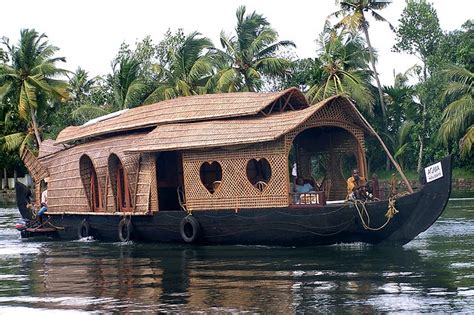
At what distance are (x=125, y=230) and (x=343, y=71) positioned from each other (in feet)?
45.6

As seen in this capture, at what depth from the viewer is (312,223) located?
13656 millimetres

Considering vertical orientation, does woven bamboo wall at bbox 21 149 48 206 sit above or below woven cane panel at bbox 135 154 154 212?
above

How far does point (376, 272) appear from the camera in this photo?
11.1 m

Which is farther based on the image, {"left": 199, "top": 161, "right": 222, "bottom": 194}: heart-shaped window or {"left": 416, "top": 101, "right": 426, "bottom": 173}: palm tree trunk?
{"left": 416, "top": 101, "right": 426, "bottom": 173}: palm tree trunk

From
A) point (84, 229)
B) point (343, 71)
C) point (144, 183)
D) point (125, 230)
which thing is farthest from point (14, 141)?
point (144, 183)

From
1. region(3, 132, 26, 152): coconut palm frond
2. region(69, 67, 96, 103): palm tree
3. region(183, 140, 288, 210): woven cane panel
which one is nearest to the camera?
region(183, 140, 288, 210): woven cane panel

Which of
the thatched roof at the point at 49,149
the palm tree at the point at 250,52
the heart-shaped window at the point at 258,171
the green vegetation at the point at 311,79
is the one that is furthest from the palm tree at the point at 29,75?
the heart-shaped window at the point at 258,171

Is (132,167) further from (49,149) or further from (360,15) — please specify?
(360,15)

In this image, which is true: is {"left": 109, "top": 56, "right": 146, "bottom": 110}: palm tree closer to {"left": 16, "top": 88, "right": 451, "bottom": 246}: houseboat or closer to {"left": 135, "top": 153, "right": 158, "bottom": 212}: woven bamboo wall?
{"left": 16, "top": 88, "right": 451, "bottom": 246}: houseboat

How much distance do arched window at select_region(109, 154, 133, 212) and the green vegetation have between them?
1069 cm

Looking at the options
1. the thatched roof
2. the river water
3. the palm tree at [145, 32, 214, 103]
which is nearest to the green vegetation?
the palm tree at [145, 32, 214, 103]

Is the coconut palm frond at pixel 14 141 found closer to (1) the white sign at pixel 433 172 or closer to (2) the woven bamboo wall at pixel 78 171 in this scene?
(2) the woven bamboo wall at pixel 78 171

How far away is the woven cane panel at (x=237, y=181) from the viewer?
1386 centimetres

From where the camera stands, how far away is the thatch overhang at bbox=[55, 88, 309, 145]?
14.9 m
